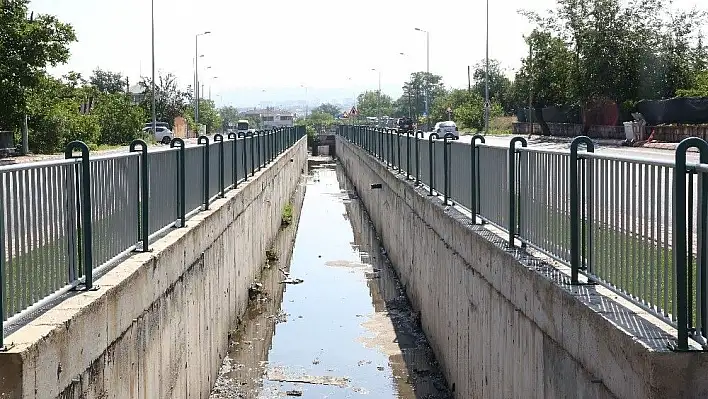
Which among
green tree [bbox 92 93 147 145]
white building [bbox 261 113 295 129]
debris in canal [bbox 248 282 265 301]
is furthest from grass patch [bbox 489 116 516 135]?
debris in canal [bbox 248 282 265 301]

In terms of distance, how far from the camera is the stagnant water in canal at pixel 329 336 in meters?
14.3

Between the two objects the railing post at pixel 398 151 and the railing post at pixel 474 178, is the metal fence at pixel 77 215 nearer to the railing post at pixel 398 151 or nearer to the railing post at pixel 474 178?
the railing post at pixel 474 178

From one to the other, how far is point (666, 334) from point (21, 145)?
4597 cm

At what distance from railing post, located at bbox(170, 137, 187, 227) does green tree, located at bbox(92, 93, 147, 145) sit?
183ft

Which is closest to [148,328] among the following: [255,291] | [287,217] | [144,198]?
[144,198]

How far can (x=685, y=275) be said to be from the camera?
18.7 feet

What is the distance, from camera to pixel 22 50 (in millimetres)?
41875

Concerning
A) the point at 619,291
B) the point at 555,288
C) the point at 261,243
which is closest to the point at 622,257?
the point at 619,291

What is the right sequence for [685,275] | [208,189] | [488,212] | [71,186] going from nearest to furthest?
[685,275] < [71,186] < [488,212] < [208,189]

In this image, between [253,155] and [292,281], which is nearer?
[292,281]

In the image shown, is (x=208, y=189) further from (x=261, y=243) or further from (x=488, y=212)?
(x=261, y=243)

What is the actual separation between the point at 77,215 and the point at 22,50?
35827 mm

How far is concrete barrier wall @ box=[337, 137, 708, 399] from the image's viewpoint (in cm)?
573

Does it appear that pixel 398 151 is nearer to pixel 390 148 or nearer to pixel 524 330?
pixel 390 148
